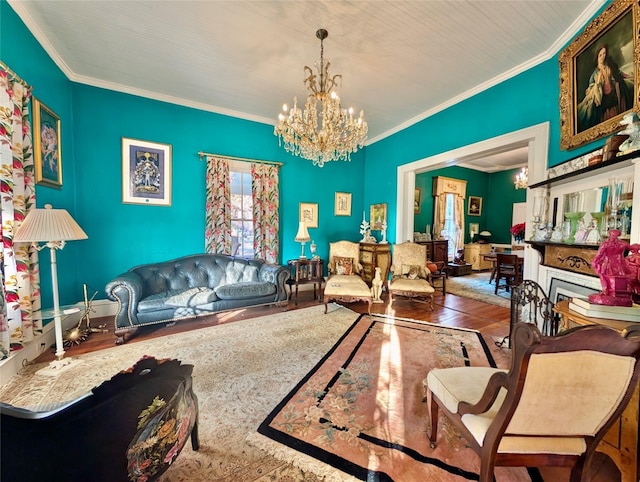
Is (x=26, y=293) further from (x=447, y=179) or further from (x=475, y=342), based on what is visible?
(x=447, y=179)

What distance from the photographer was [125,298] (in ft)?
9.22

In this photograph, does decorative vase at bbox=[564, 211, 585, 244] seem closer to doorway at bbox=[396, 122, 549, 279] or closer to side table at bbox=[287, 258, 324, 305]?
doorway at bbox=[396, 122, 549, 279]

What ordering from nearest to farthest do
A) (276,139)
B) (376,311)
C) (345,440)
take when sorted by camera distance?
(345,440) → (376,311) → (276,139)

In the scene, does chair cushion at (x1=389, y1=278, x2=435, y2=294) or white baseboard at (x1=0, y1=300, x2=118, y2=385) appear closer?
white baseboard at (x1=0, y1=300, x2=118, y2=385)

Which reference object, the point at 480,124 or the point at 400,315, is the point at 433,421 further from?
the point at 480,124

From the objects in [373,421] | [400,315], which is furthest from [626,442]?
[400,315]

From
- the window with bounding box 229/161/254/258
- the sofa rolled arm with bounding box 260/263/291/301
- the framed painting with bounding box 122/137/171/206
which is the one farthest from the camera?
the window with bounding box 229/161/254/258

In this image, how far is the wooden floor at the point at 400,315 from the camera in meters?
2.81

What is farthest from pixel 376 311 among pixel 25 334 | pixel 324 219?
pixel 25 334

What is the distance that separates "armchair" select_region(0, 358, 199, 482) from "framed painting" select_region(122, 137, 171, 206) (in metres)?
3.45

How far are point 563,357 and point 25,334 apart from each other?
12.9ft

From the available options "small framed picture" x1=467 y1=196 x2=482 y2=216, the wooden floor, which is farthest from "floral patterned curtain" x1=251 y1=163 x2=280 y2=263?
"small framed picture" x1=467 y1=196 x2=482 y2=216

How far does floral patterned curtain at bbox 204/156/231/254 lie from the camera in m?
4.08

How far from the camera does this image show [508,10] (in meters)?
2.21
